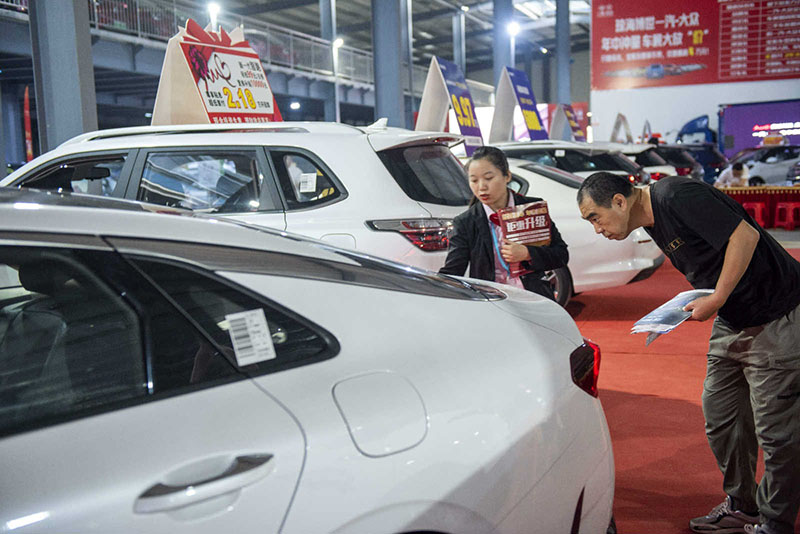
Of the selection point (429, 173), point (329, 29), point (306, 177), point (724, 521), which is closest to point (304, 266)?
point (724, 521)

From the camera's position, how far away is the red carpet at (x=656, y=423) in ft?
10.4

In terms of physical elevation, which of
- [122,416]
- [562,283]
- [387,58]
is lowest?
[562,283]

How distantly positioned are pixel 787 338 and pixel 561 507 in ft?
4.09

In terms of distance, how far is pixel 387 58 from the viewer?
12.7 m

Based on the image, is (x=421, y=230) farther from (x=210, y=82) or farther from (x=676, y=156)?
(x=676, y=156)

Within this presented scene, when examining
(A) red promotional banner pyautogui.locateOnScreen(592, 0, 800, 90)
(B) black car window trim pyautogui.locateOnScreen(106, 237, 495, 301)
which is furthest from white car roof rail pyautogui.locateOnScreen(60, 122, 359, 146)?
(A) red promotional banner pyautogui.locateOnScreen(592, 0, 800, 90)

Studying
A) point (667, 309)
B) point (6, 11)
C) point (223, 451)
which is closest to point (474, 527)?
point (223, 451)

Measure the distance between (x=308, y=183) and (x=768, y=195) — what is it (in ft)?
38.0

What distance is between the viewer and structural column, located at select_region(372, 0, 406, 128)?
12.6 m

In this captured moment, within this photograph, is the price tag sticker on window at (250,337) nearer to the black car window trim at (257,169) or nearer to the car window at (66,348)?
the car window at (66,348)

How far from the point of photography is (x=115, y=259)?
4.87 ft

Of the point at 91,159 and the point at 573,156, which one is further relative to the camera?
the point at 573,156

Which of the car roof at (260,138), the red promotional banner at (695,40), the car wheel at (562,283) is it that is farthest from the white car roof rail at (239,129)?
the red promotional banner at (695,40)

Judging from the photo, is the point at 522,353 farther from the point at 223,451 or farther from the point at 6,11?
the point at 6,11
